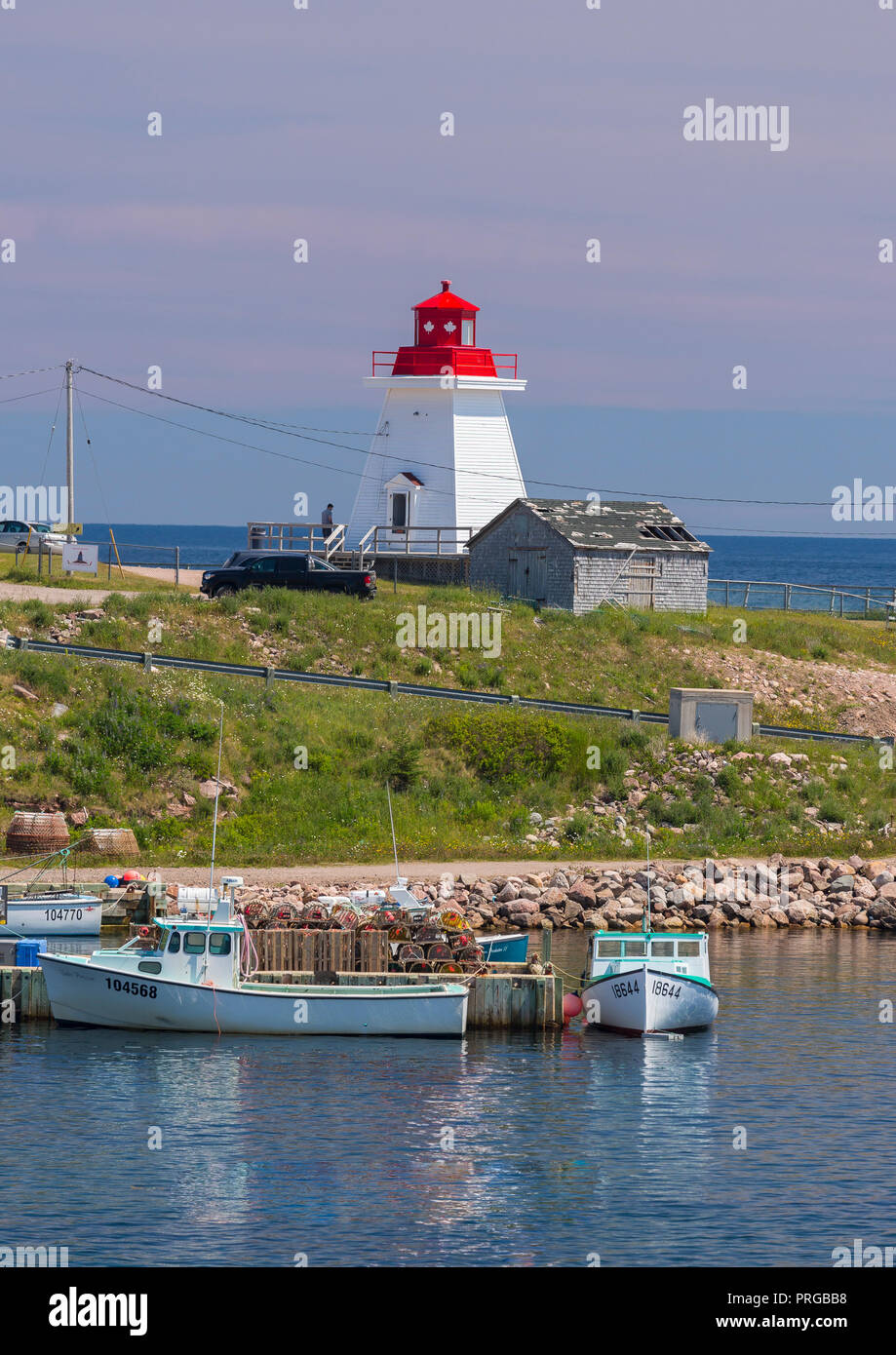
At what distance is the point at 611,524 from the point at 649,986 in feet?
119

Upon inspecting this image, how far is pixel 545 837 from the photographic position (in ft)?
145

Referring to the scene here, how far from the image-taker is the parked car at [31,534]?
232ft

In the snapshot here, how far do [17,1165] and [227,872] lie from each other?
17.9 metres

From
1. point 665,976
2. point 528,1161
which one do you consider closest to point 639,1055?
point 665,976

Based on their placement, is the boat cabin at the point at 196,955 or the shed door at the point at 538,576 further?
the shed door at the point at 538,576

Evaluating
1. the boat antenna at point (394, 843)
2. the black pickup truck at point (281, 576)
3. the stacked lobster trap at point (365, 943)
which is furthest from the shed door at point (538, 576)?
the stacked lobster trap at point (365, 943)

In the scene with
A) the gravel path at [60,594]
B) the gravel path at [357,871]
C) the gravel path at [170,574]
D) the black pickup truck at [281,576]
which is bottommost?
the gravel path at [357,871]

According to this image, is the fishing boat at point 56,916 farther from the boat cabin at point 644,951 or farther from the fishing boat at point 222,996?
the boat cabin at point 644,951

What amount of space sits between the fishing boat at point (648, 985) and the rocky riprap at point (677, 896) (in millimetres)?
6348

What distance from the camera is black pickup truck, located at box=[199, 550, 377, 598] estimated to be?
61438 mm

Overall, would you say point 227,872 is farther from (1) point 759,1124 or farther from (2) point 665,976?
(1) point 759,1124

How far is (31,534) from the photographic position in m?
73.6

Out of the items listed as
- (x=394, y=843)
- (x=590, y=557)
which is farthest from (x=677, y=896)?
(x=590, y=557)

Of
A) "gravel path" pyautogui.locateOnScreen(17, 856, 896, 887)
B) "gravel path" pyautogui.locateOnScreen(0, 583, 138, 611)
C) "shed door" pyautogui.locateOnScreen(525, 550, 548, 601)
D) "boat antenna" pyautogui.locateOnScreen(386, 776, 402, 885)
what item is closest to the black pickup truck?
"gravel path" pyautogui.locateOnScreen(0, 583, 138, 611)
